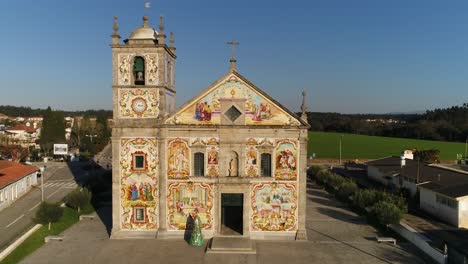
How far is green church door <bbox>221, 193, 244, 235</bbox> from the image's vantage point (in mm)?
25703

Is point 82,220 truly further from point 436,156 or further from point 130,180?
point 436,156

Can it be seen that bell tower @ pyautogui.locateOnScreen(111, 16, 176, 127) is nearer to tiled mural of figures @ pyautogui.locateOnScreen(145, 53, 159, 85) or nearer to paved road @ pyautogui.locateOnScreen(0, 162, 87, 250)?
tiled mural of figures @ pyautogui.locateOnScreen(145, 53, 159, 85)

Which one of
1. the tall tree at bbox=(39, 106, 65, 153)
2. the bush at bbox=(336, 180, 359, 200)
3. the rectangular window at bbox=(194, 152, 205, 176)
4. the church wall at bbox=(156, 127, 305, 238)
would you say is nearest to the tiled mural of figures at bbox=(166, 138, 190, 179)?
the church wall at bbox=(156, 127, 305, 238)

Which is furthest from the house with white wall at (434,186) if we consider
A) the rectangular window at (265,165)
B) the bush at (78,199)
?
the bush at (78,199)

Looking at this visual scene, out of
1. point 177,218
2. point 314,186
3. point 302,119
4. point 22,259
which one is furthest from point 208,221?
point 314,186

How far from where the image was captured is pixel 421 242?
77.5 feet

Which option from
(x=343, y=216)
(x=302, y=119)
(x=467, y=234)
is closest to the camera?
(x=302, y=119)

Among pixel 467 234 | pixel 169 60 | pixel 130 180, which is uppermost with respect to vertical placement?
pixel 169 60

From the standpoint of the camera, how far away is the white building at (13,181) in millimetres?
36513

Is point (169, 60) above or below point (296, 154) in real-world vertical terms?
above

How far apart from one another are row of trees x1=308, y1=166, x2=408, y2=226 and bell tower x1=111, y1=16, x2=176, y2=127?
17.2 m

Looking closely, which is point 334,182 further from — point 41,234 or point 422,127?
point 422,127

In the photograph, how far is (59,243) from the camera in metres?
24.6

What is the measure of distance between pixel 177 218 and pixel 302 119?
10780 mm
